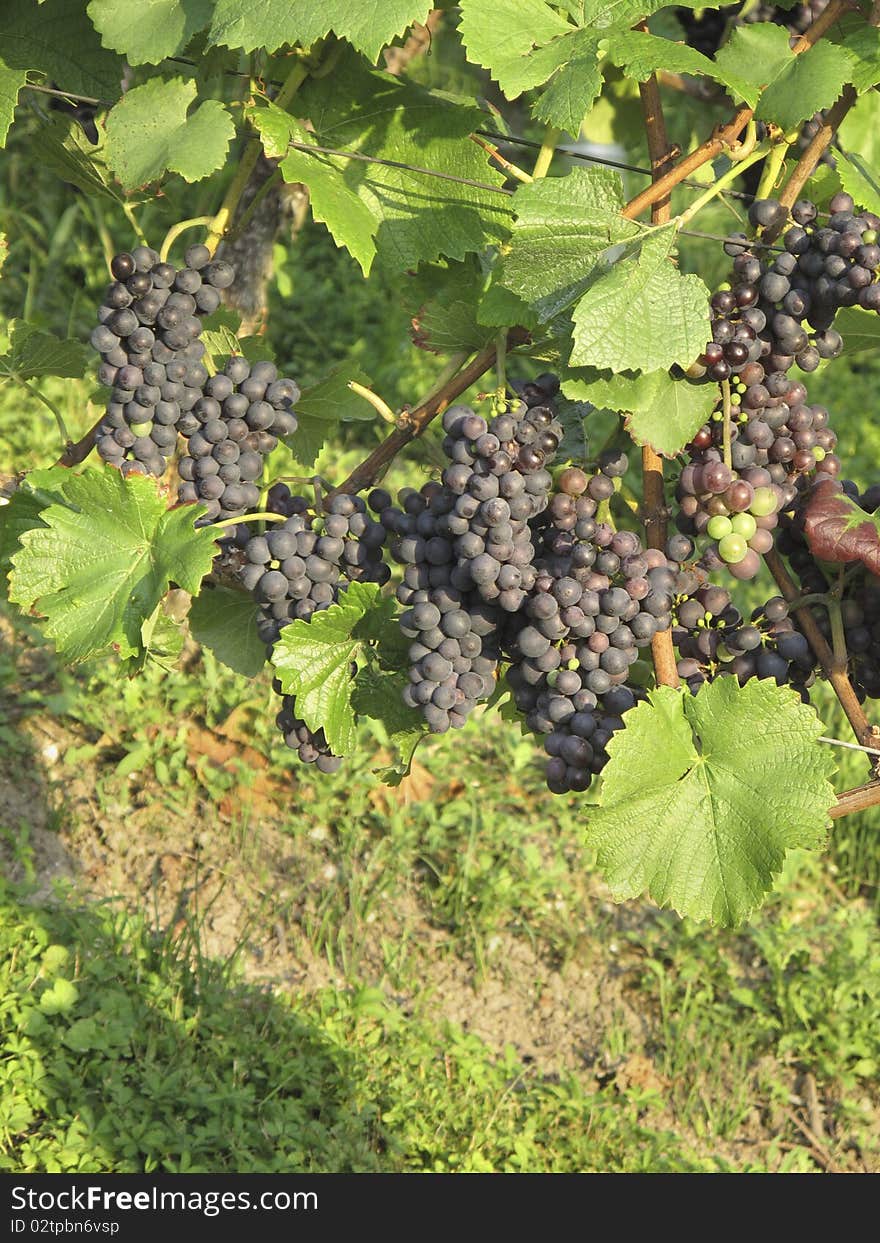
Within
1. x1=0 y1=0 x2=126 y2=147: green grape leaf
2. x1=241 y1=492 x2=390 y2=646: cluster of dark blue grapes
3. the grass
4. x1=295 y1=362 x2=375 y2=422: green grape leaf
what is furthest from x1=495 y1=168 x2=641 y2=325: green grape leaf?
the grass

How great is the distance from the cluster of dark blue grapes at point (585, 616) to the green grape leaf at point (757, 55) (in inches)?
17.7

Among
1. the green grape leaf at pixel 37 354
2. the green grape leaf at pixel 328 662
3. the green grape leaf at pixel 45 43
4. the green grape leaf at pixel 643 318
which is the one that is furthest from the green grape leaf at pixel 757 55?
the green grape leaf at pixel 37 354

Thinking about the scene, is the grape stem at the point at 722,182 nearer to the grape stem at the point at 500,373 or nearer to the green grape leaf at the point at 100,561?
the grape stem at the point at 500,373

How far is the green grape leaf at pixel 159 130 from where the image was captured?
5.04ft

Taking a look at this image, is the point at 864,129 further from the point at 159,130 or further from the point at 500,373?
the point at 159,130

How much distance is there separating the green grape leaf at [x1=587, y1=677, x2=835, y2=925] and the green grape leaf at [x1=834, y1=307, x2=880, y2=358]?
505 mm

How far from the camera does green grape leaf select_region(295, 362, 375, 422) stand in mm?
1802

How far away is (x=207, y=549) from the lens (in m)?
1.39

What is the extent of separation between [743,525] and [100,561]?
0.72m

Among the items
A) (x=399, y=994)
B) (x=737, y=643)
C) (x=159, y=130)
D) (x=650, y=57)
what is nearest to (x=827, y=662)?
(x=737, y=643)
